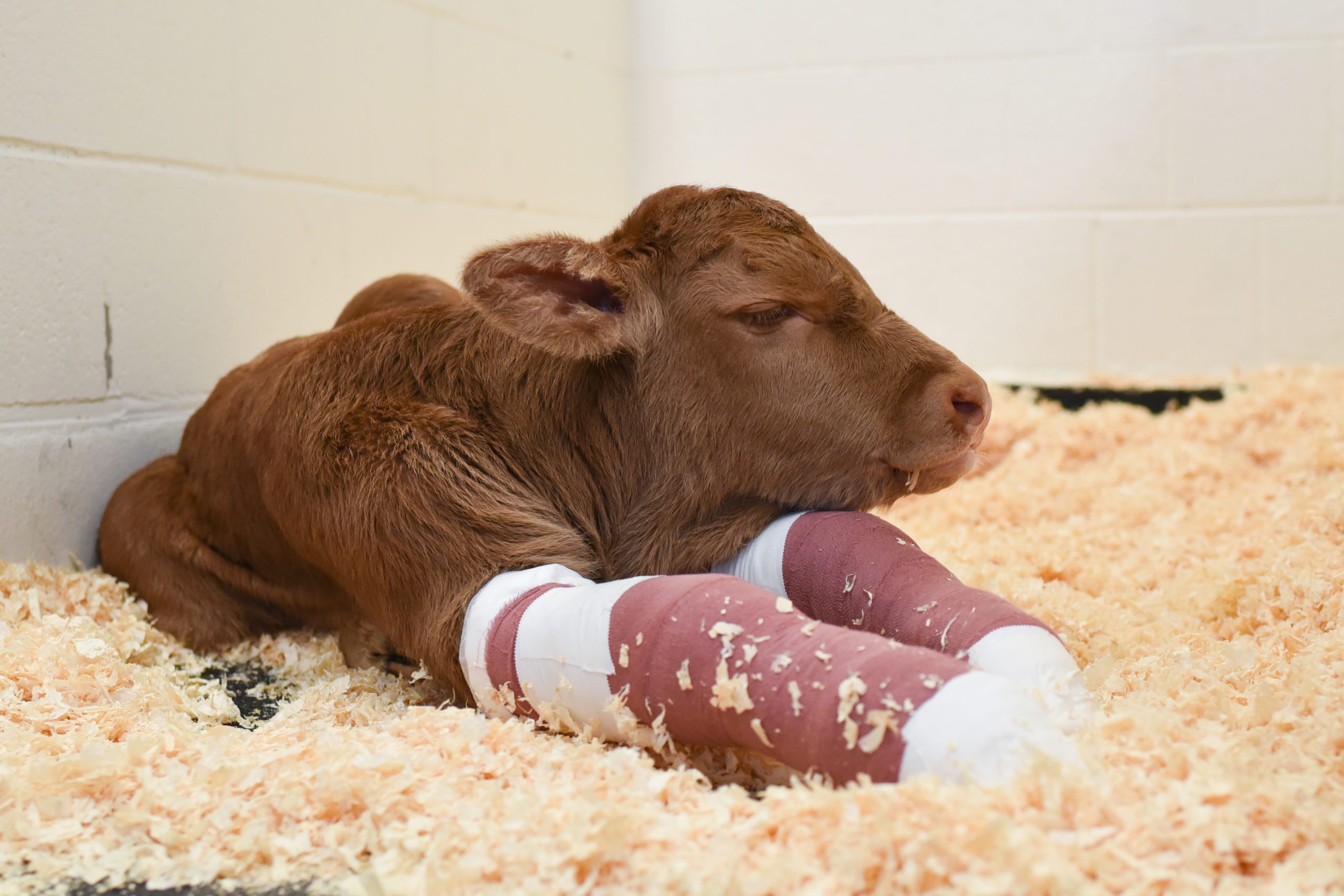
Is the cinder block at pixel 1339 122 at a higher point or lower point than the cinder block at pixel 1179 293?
higher

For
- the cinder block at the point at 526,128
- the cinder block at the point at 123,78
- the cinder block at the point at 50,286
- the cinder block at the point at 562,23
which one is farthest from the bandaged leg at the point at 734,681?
the cinder block at the point at 562,23

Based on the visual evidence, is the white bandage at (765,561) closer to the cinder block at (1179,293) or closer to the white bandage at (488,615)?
the white bandage at (488,615)

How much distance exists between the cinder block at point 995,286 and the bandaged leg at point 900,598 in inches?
107

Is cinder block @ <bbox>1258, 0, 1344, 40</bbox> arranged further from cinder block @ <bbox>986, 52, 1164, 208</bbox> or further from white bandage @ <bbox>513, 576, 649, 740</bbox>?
white bandage @ <bbox>513, 576, 649, 740</bbox>

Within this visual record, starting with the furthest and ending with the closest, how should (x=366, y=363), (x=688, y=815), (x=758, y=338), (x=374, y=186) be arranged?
(x=374, y=186), (x=366, y=363), (x=758, y=338), (x=688, y=815)

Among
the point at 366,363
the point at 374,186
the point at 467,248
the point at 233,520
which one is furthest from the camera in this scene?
the point at 467,248

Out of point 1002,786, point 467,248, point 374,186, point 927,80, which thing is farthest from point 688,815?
point 927,80

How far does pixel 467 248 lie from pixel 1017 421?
1753 millimetres

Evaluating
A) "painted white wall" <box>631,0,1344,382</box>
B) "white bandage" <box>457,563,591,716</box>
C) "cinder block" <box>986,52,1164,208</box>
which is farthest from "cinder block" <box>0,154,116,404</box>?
"cinder block" <box>986,52,1164,208</box>

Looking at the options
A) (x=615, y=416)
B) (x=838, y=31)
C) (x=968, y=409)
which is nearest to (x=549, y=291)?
(x=615, y=416)

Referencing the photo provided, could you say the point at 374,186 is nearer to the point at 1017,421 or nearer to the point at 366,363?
the point at 366,363

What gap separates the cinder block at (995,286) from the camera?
13.2 ft

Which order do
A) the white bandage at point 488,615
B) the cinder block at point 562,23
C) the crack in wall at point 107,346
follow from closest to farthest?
1. the white bandage at point 488,615
2. the crack in wall at point 107,346
3. the cinder block at point 562,23

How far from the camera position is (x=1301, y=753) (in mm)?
1051
